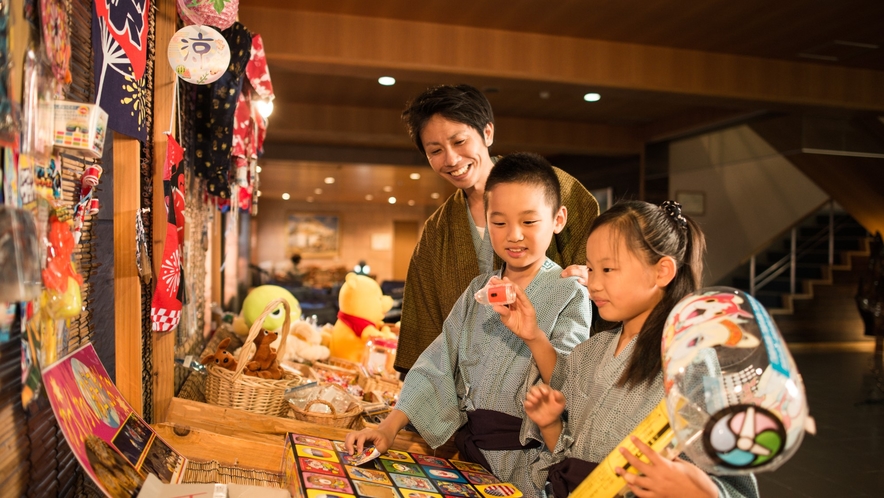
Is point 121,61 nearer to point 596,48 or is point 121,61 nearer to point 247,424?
point 247,424

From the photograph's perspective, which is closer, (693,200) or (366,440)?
(366,440)

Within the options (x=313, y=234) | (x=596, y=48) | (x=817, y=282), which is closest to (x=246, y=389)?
(x=596, y=48)

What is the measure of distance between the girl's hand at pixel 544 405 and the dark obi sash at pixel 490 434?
0.17 meters

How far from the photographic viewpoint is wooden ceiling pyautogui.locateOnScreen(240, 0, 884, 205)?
15.9 ft

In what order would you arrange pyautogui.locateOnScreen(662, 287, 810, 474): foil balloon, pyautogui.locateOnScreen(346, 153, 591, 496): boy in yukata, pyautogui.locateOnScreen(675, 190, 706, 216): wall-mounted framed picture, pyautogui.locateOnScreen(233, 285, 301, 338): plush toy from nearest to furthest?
pyautogui.locateOnScreen(662, 287, 810, 474): foil balloon, pyautogui.locateOnScreen(346, 153, 591, 496): boy in yukata, pyautogui.locateOnScreen(233, 285, 301, 338): plush toy, pyautogui.locateOnScreen(675, 190, 706, 216): wall-mounted framed picture

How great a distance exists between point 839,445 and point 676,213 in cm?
411

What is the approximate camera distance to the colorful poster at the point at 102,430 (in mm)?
A: 939

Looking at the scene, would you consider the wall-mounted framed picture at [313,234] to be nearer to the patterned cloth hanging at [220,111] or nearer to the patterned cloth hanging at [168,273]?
the patterned cloth hanging at [220,111]

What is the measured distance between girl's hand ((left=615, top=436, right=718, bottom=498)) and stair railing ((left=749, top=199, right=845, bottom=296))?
31.3 feet

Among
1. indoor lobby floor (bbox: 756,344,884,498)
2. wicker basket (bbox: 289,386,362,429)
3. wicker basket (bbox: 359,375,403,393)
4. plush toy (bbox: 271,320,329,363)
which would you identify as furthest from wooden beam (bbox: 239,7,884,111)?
wicker basket (bbox: 289,386,362,429)

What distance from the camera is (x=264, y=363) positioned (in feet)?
7.73

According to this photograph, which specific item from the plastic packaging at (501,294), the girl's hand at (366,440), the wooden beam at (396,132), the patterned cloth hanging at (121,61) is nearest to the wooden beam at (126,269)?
the patterned cloth hanging at (121,61)

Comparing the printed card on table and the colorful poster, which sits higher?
the colorful poster

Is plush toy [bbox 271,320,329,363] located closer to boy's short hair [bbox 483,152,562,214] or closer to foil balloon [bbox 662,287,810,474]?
boy's short hair [bbox 483,152,562,214]
